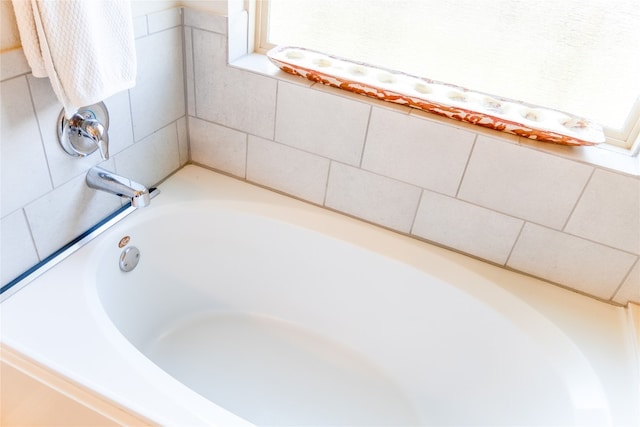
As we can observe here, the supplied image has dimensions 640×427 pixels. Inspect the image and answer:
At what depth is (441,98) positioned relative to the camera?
1281 millimetres

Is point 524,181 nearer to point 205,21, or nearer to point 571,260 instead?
point 571,260

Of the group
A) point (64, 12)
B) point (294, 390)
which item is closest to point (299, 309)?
point (294, 390)

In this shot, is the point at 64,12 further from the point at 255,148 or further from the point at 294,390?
the point at 294,390

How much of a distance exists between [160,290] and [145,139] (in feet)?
1.55

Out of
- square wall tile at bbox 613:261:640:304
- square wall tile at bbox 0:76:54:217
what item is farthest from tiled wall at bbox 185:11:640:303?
square wall tile at bbox 0:76:54:217

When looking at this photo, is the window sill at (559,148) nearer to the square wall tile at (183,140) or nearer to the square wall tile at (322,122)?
the square wall tile at (322,122)

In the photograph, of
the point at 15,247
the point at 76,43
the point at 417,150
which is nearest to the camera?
the point at 76,43

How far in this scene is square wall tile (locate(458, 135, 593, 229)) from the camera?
1.18 m

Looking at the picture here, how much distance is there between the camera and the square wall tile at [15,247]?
1.06 m

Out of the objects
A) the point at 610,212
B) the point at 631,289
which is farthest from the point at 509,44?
the point at 631,289

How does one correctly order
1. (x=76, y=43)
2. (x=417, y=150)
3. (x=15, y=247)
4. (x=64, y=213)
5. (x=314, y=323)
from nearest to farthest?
(x=76, y=43), (x=15, y=247), (x=64, y=213), (x=417, y=150), (x=314, y=323)

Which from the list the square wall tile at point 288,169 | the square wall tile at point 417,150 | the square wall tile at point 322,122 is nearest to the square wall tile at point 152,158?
the square wall tile at point 288,169

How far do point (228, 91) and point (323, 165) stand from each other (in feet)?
1.23

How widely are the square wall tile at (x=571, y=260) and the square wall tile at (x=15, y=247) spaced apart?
1.25m
